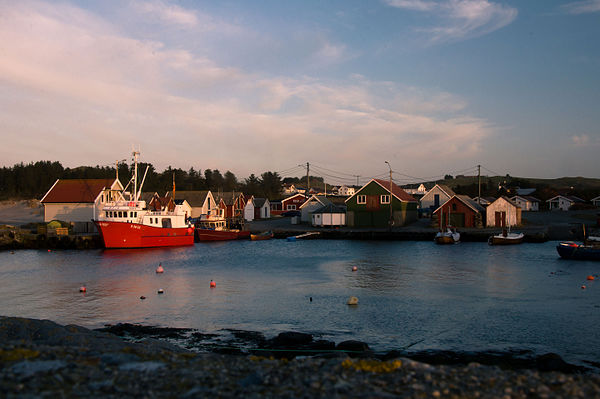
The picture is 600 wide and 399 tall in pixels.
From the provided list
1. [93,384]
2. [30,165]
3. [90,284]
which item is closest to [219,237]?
[90,284]

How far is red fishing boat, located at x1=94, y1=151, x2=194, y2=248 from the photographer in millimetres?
48062

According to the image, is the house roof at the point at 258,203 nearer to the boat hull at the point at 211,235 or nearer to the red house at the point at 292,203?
the red house at the point at 292,203

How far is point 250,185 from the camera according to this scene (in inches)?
5448

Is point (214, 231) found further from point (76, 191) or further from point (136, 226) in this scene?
point (76, 191)

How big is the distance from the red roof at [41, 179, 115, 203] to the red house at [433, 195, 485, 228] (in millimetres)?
42466

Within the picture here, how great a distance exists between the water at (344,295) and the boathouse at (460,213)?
592 inches

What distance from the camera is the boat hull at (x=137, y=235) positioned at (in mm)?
47844

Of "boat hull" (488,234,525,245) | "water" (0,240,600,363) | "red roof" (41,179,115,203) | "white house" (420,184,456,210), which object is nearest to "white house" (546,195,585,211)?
"white house" (420,184,456,210)

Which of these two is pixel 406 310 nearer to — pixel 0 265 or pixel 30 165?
pixel 0 265

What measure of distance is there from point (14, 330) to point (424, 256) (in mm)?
33944

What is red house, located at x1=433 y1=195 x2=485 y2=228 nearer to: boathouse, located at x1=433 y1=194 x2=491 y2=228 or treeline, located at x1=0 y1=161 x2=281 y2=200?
boathouse, located at x1=433 y1=194 x2=491 y2=228

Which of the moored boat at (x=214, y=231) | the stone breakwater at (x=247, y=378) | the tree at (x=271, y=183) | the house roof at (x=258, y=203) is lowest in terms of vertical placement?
the stone breakwater at (x=247, y=378)

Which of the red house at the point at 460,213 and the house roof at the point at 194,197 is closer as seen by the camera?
the red house at the point at 460,213

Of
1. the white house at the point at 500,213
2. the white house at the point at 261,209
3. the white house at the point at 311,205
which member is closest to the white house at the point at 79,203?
the white house at the point at 311,205
